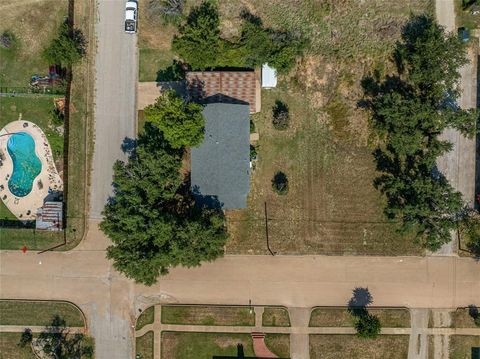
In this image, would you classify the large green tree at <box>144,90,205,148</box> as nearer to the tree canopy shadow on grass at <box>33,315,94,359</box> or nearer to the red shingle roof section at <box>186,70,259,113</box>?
the red shingle roof section at <box>186,70,259,113</box>

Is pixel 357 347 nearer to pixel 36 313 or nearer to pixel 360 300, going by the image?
pixel 360 300

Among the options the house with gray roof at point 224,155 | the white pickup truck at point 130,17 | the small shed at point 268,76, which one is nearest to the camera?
the house with gray roof at point 224,155

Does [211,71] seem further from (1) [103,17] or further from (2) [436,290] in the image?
(2) [436,290]

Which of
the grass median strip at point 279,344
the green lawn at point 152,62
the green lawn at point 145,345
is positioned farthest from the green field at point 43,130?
the grass median strip at point 279,344

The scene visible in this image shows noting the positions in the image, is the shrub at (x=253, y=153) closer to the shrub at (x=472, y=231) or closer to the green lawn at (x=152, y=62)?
the green lawn at (x=152, y=62)

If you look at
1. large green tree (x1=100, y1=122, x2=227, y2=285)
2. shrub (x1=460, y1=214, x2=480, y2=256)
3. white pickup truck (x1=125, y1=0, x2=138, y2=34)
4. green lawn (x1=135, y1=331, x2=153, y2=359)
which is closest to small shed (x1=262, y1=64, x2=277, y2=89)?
large green tree (x1=100, y1=122, x2=227, y2=285)

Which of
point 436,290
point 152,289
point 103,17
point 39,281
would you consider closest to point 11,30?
point 103,17
